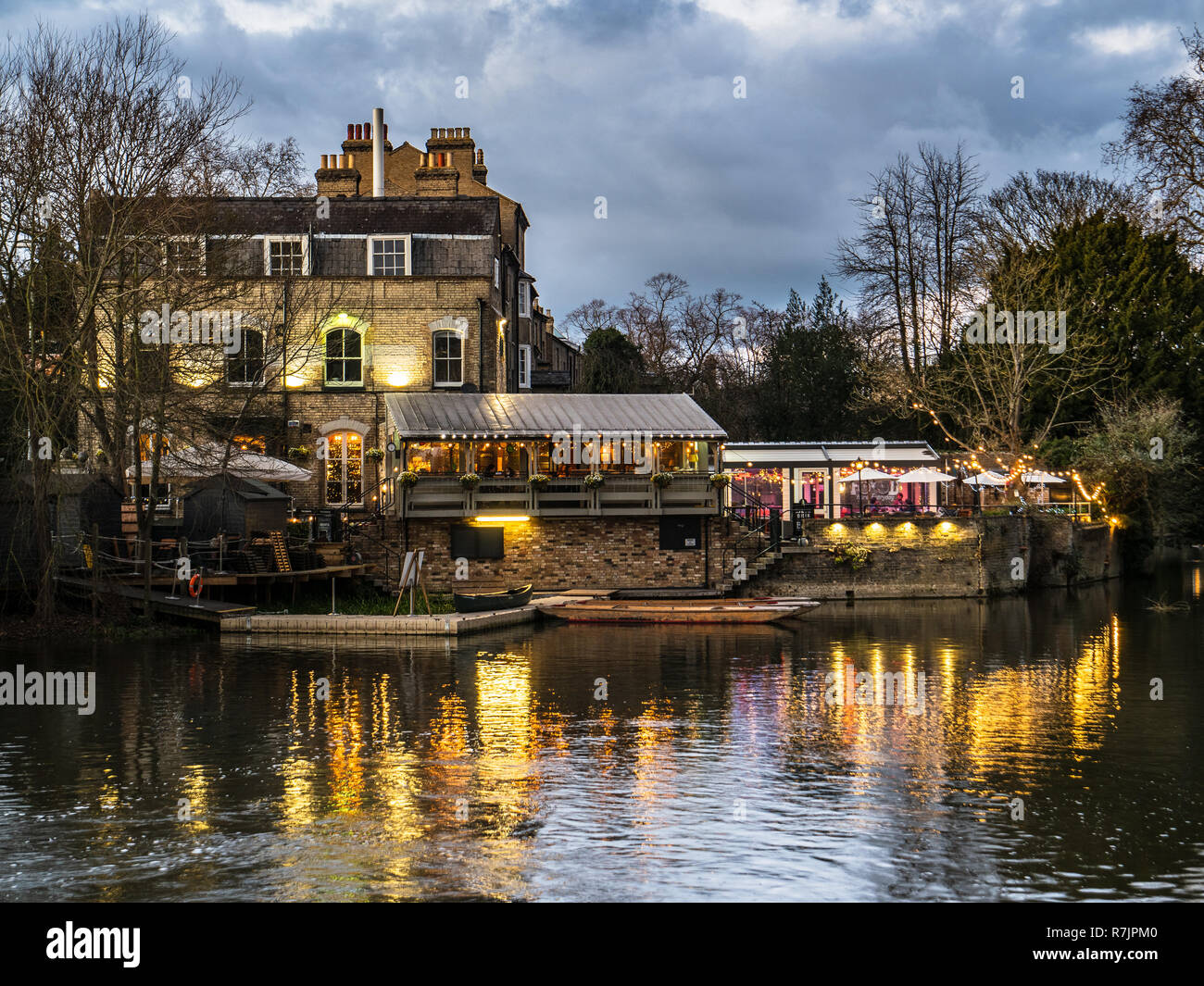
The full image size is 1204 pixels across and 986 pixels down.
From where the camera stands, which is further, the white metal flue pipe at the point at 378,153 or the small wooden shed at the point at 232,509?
the white metal flue pipe at the point at 378,153

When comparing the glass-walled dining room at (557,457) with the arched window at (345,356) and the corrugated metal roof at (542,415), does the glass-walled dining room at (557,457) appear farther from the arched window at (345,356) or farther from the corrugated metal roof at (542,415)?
the arched window at (345,356)

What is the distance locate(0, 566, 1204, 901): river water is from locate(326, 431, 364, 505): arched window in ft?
42.1

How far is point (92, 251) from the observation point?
994 inches

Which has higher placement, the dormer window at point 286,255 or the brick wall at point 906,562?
the dormer window at point 286,255

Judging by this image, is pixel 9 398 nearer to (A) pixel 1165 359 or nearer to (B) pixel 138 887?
(B) pixel 138 887

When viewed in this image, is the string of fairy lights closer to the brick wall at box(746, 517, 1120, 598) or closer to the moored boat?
the brick wall at box(746, 517, 1120, 598)

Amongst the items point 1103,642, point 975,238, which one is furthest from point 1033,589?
point 975,238

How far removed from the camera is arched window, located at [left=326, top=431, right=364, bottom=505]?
1458 inches

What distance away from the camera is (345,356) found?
1454 inches

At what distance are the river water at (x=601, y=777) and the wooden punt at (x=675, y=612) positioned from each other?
4850 millimetres

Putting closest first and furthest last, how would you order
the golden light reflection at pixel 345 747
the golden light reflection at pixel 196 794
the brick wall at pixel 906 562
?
the golden light reflection at pixel 196 794 → the golden light reflection at pixel 345 747 → the brick wall at pixel 906 562

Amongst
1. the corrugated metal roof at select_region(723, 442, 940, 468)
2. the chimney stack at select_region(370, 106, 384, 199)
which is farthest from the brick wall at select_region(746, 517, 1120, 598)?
the chimney stack at select_region(370, 106, 384, 199)

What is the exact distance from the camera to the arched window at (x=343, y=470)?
1458 inches

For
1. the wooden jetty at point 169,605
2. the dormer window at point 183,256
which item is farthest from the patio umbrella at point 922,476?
the dormer window at point 183,256
